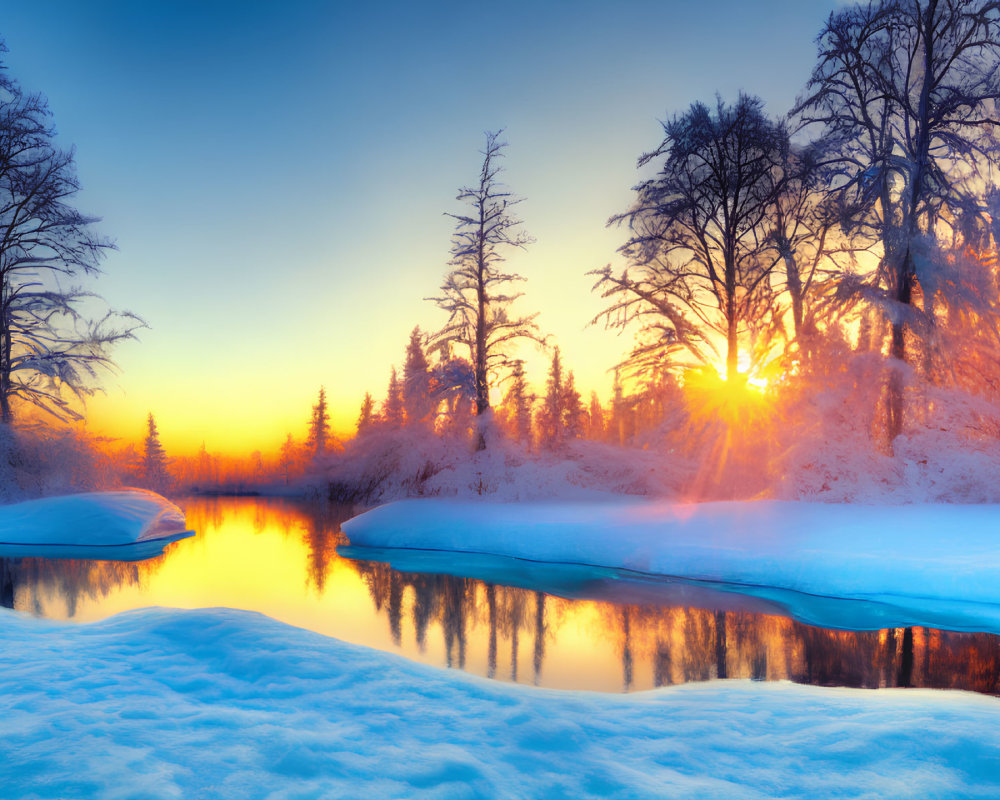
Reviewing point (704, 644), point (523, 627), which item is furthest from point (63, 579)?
point (704, 644)

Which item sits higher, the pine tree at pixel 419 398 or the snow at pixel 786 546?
the pine tree at pixel 419 398

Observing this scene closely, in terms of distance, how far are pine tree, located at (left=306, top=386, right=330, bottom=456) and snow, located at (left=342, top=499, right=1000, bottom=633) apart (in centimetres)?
3891

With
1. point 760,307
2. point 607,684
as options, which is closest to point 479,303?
point 760,307

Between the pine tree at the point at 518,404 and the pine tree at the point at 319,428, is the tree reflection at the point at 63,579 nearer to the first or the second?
the pine tree at the point at 518,404

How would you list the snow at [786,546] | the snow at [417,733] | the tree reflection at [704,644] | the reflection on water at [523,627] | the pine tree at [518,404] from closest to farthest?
1. the snow at [417,733]
2. the tree reflection at [704,644]
3. the reflection on water at [523,627]
4. the snow at [786,546]
5. the pine tree at [518,404]

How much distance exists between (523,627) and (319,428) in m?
48.6

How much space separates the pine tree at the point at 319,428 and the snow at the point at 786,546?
38912 mm

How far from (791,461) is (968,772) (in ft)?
41.3

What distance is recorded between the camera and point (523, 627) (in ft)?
26.5

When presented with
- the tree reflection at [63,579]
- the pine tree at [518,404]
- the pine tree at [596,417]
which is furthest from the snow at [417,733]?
the pine tree at [596,417]

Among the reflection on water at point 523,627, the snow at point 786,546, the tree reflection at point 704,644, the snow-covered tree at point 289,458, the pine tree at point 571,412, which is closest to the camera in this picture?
the tree reflection at point 704,644

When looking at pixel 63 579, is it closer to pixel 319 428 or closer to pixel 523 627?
pixel 523 627

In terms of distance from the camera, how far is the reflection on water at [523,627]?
5977 mm

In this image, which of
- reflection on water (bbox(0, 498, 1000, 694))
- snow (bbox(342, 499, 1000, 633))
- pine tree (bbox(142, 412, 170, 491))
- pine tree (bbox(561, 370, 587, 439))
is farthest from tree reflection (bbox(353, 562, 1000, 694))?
pine tree (bbox(142, 412, 170, 491))
